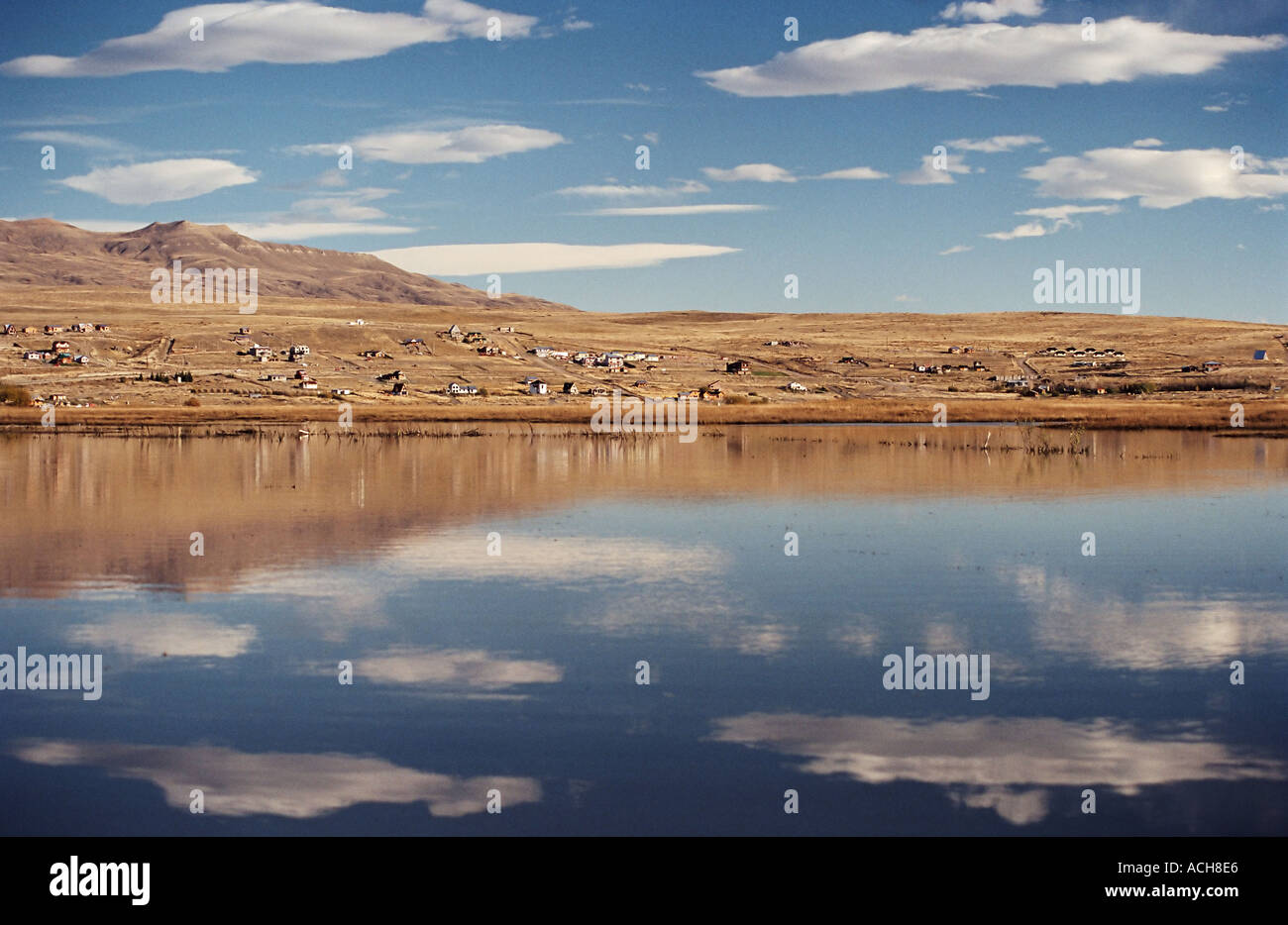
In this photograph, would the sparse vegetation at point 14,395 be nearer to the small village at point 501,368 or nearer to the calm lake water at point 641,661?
the small village at point 501,368

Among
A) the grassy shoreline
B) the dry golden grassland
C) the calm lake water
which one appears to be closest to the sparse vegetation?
the dry golden grassland

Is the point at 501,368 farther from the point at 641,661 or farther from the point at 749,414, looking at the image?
the point at 641,661

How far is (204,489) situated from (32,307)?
176m

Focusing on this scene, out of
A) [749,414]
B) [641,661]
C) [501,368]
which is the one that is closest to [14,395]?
[501,368]

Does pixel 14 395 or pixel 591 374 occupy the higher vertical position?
pixel 591 374

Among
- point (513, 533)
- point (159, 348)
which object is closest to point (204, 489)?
point (513, 533)

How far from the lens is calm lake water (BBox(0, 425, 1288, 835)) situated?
1176 centimetres

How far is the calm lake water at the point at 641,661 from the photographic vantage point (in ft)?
38.6

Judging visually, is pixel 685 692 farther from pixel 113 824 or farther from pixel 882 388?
pixel 882 388

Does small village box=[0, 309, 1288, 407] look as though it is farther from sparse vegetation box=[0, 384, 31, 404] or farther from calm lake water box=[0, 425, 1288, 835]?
calm lake water box=[0, 425, 1288, 835]

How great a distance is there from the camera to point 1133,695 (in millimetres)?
15164

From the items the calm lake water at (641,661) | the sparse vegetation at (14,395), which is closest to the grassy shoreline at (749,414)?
the sparse vegetation at (14,395)

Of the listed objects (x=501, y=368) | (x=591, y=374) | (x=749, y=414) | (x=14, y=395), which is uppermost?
(x=501, y=368)

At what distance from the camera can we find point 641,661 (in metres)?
16.7
